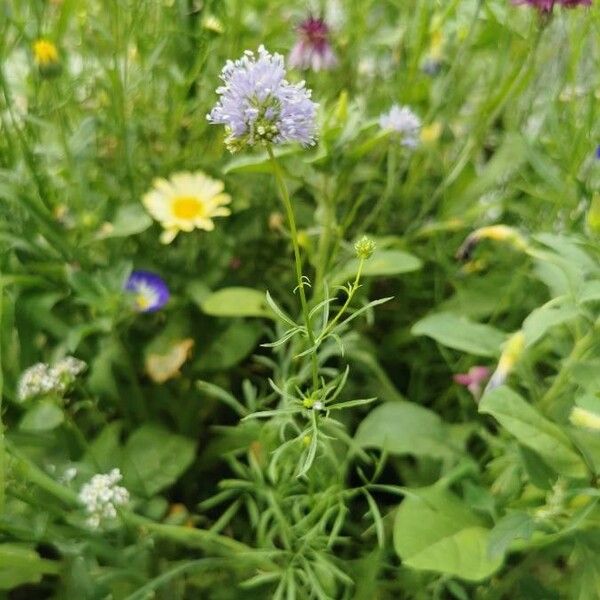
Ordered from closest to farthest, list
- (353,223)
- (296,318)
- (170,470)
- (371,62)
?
(170,470) < (296,318) < (353,223) < (371,62)

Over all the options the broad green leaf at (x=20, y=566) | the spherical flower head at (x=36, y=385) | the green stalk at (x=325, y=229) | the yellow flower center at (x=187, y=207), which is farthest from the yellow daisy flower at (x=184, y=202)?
the broad green leaf at (x=20, y=566)

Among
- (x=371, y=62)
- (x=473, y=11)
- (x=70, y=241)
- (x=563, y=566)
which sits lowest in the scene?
(x=563, y=566)

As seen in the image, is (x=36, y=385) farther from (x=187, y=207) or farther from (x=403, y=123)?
(x=403, y=123)

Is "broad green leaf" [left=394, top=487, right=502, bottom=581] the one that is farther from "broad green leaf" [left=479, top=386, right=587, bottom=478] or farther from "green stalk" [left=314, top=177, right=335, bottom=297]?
"green stalk" [left=314, top=177, right=335, bottom=297]

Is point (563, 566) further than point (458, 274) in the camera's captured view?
No

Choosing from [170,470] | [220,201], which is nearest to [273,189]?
[220,201]

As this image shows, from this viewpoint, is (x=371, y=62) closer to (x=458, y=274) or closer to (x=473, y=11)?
(x=473, y=11)

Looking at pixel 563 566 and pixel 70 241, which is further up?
pixel 70 241
